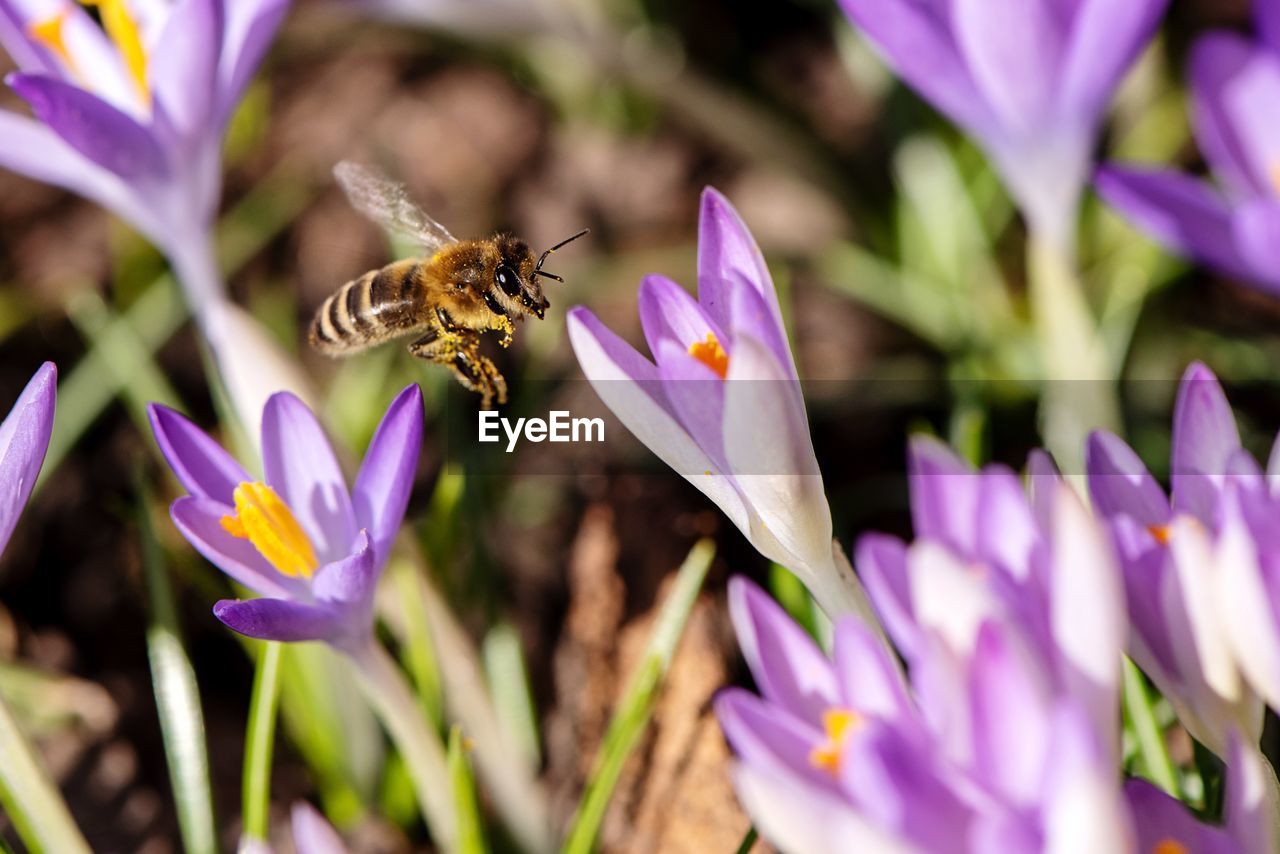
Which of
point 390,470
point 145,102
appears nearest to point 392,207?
point 145,102

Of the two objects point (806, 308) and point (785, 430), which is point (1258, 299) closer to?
point (806, 308)

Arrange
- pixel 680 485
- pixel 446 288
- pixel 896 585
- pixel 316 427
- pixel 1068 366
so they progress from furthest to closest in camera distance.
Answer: pixel 680 485
pixel 1068 366
pixel 446 288
pixel 316 427
pixel 896 585

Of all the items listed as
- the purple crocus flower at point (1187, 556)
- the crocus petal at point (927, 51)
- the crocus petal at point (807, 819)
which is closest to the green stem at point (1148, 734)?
the purple crocus flower at point (1187, 556)

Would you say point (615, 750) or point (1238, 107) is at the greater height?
point (1238, 107)

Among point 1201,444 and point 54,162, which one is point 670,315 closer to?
point 1201,444

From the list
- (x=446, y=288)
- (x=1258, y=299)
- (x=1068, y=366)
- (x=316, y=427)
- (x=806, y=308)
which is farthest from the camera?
(x=806, y=308)

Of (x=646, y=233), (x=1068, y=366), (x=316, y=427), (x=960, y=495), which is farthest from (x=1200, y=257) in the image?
(x=646, y=233)

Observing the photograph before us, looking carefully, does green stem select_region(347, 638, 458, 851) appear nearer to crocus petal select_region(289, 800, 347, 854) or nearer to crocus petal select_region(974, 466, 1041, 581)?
crocus petal select_region(289, 800, 347, 854)
